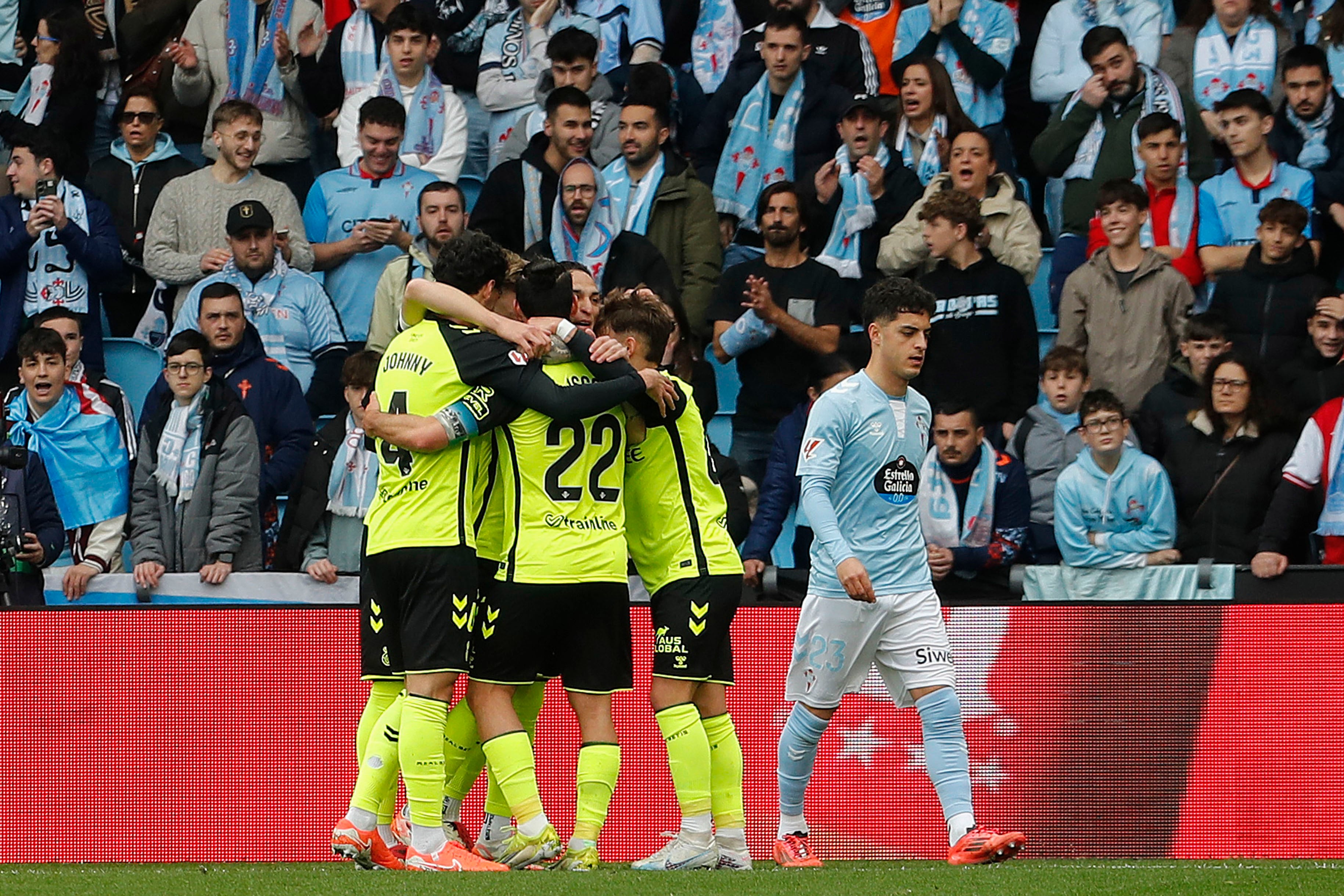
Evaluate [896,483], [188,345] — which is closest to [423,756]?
[896,483]

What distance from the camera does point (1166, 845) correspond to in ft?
23.7

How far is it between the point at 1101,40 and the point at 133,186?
608 cm

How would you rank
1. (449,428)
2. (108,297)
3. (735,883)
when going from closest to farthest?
1. (735,883)
2. (449,428)
3. (108,297)

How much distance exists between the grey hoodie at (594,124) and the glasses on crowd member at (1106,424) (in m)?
3.59

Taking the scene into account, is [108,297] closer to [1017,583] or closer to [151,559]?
[151,559]

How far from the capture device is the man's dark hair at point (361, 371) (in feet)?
27.6

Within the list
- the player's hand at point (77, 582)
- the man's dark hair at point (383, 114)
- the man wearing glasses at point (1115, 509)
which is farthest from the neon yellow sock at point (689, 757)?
the man's dark hair at point (383, 114)

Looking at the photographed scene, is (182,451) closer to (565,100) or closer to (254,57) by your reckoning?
(565,100)

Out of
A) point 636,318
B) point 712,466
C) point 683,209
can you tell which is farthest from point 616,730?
point 683,209

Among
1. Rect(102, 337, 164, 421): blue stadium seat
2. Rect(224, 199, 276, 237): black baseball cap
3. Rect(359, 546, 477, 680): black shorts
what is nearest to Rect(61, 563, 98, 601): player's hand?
Rect(102, 337, 164, 421): blue stadium seat

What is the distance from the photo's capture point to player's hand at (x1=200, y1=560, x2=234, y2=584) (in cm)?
820

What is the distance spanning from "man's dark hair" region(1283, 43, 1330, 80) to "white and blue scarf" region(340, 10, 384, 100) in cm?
568

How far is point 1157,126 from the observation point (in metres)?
9.91

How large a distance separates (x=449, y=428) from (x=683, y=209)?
15.3ft
